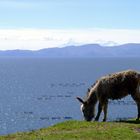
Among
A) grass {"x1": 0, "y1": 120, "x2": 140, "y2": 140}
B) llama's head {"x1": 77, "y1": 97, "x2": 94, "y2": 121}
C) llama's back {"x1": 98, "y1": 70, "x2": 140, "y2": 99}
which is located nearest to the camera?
grass {"x1": 0, "y1": 120, "x2": 140, "y2": 140}

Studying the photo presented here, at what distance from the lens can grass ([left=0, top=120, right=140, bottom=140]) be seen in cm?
1792

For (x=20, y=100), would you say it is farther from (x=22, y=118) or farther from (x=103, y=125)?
(x=103, y=125)

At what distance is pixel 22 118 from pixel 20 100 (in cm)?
3021

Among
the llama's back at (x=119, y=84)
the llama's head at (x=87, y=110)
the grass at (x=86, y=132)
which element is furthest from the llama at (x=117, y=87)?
the grass at (x=86, y=132)

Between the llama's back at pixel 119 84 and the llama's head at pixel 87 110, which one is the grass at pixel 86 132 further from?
the llama's head at pixel 87 110

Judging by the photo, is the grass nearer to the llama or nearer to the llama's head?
the llama

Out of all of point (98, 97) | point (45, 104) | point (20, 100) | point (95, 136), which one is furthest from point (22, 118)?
point (95, 136)

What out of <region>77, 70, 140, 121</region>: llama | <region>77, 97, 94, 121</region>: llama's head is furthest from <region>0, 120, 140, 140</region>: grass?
<region>77, 97, 94, 121</region>: llama's head

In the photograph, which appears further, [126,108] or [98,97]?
[126,108]

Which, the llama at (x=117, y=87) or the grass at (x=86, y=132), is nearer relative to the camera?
the grass at (x=86, y=132)

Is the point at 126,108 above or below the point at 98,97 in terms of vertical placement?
below

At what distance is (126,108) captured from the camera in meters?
92.0

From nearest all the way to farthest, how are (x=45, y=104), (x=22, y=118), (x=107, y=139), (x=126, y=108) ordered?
(x=107, y=139) < (x=22, y=118) < (x=126, y=108) < (x=45, y=104)

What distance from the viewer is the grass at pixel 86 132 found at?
17.9 metres
